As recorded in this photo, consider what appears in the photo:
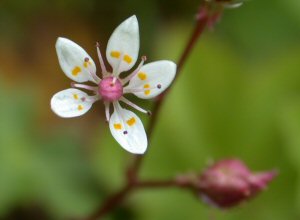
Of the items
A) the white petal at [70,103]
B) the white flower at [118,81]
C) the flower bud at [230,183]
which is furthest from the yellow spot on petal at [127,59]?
the flower bud at [230,183]

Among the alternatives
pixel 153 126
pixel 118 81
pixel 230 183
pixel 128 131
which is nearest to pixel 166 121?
pixel 153 126

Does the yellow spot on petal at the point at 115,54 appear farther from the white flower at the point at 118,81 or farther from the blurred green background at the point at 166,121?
the blurred green background at the point at 166,121

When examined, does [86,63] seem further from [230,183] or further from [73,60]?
[230,183]

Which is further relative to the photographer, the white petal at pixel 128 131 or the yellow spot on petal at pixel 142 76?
the yellow spot on petal at pixel 142 76

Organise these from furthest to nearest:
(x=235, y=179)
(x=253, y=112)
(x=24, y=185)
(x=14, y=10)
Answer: (x=14, y=10)
(x=253, y=112)
(x=24, y=185)
(x=235, y=179)

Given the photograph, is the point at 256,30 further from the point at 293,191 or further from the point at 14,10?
the point at 14,10

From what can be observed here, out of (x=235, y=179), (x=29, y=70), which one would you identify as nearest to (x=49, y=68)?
(x=29, y=70)
